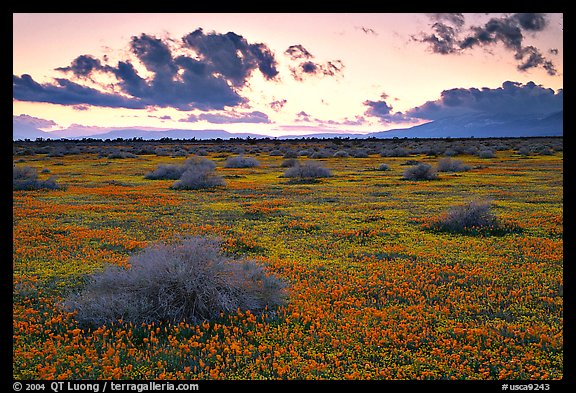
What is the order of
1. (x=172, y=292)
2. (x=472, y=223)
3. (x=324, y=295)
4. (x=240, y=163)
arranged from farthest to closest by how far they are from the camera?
(x=240, y=163)
(x=472, y=223)
(x=324, y=295)
(x=172, y=292)

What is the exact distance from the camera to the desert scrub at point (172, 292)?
8086mm

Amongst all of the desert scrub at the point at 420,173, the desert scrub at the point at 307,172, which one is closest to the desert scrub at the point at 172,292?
the desert scrub at the point at 420,173

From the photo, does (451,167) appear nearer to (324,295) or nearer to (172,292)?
(324,295)

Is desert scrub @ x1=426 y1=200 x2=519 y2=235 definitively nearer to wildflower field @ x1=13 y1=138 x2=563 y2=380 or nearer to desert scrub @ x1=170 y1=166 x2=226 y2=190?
wildflower field @ x1=13 y1=138 x2=563 y2=380

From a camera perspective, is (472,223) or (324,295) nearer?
(324,295)

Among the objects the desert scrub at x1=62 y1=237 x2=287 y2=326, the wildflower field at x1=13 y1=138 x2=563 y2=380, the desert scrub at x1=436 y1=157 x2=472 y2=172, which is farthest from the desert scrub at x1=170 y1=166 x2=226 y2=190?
the desert scrub at x1=436 y1=157 x2=472 y2=172

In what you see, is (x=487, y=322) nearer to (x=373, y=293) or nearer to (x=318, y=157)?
(x=373, y=293)

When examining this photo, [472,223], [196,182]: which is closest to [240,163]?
[196,182]

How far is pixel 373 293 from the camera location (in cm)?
973

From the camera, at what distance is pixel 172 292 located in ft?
27.1

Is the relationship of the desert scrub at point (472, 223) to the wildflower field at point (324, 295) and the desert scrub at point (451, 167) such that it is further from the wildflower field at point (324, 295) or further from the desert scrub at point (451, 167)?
the desert scrub at point (451, 167)

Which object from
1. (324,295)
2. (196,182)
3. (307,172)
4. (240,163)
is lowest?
(324,295)

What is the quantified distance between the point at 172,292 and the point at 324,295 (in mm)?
3247
